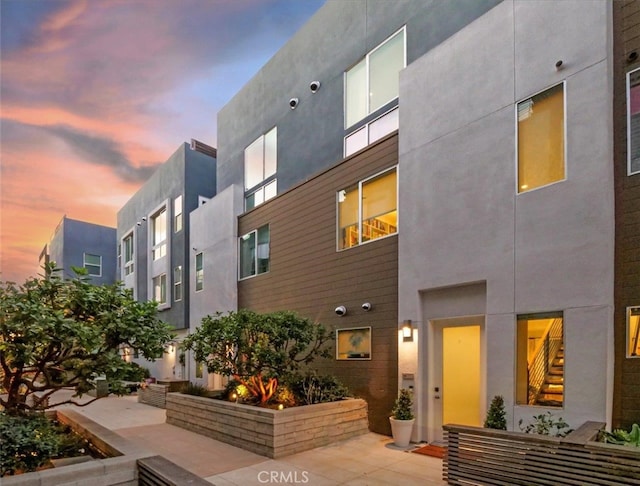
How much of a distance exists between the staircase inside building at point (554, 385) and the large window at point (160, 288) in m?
16.2

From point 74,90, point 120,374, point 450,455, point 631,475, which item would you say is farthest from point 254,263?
point 631,475

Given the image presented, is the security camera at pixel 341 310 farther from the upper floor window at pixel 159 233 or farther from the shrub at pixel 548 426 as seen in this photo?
the upper floor window at pixel 159 233

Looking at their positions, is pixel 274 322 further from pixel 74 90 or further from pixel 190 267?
pixel 190 267

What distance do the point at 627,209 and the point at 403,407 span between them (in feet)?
14.6

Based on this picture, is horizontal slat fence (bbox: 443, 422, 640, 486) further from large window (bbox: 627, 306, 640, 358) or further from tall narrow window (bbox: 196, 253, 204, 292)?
tall narrow window (bbox: 196, 253, 204, 292)

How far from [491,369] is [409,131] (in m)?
4.43

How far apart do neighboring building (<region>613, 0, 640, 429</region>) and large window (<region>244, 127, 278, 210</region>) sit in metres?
8.95

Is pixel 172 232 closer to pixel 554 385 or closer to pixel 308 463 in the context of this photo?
pixel 308 463

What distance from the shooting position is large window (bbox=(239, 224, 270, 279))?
41.7ft

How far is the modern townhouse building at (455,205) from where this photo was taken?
5.63 m

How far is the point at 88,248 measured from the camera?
28.3 m

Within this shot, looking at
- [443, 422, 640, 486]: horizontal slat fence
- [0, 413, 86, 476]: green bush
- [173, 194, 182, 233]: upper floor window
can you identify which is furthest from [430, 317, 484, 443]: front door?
[173, 194, 182, 233]: upper floor window

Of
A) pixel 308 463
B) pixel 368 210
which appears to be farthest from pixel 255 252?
pixel 308 463

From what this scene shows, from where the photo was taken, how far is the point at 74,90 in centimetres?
862
